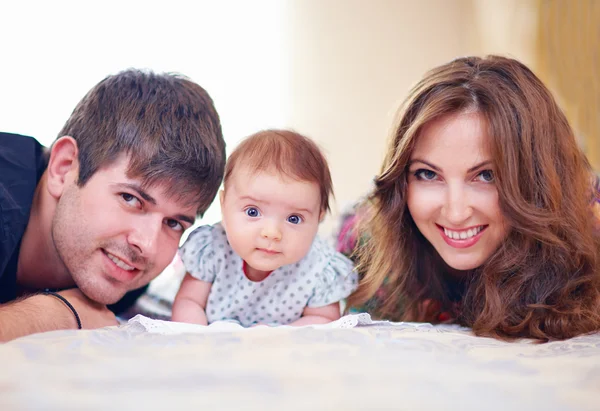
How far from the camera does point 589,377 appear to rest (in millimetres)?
979

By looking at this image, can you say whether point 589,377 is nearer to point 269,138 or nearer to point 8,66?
point 269,138

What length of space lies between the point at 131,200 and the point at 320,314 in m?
0.64

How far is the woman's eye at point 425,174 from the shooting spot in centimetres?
162

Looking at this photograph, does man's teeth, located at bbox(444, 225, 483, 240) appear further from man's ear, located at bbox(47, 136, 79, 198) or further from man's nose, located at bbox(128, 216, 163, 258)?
man's ear, located at bbox(47, 136, 79, 198)

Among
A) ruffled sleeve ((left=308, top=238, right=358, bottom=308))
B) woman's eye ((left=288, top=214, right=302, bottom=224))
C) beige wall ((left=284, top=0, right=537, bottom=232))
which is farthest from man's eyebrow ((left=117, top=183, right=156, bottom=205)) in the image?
beige wall ((left=284, top=0, right=537, bottom=232))

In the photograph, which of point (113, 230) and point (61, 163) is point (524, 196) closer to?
point (113, 230)

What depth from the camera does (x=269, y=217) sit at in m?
1.56

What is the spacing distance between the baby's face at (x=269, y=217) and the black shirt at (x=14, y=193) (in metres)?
0.56

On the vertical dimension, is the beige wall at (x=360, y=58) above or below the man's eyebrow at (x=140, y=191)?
above

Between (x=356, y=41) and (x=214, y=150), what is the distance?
286 cm

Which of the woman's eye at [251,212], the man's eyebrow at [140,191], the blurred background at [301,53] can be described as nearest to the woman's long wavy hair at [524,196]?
the woman's eye at [251,212]

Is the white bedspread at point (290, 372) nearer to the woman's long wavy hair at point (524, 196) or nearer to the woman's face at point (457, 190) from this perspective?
the woman's long wavy hair at point (524, 196)

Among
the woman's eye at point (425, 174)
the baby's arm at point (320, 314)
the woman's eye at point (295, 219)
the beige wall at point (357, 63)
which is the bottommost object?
the baby's arm at point (320, 314)

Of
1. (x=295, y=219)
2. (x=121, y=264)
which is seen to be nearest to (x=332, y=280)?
(x=295, y=219)
